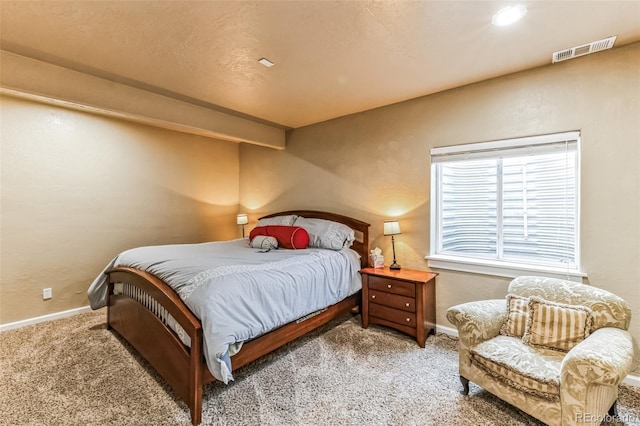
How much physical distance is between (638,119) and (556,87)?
596mm

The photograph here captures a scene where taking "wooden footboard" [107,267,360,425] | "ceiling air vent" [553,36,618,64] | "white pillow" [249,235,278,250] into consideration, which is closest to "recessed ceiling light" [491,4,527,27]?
"ceiling air vent" [553,36,618,64]

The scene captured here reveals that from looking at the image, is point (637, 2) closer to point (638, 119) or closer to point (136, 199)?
point (638, 119)

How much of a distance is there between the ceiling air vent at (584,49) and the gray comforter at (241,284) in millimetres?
2559

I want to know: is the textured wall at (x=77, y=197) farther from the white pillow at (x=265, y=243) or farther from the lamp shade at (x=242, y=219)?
the white pillow at (x=265, y=243)

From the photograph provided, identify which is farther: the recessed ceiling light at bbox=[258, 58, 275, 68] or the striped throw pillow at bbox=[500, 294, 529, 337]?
the recessed ceiling light at bbox=[258, 58, 275, 68]

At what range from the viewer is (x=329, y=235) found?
11.3 ft

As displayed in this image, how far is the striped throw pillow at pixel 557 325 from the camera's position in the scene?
1.80 metres

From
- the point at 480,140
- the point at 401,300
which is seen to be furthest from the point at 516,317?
the point at 480,140

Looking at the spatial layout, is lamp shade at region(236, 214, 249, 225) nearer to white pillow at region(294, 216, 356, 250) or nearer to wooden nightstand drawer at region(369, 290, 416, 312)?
white pillow at region(294, 216, 356, 250)

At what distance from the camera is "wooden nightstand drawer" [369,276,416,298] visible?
9.05ft

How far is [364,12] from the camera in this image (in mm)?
1760

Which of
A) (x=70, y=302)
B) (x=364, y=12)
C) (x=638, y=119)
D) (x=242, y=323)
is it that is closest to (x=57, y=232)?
(x=70, y=302)

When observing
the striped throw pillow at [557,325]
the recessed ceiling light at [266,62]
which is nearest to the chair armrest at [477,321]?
the striped throw pillow at [557,325]

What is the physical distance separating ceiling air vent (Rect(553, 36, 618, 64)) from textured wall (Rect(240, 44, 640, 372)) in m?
0.10
